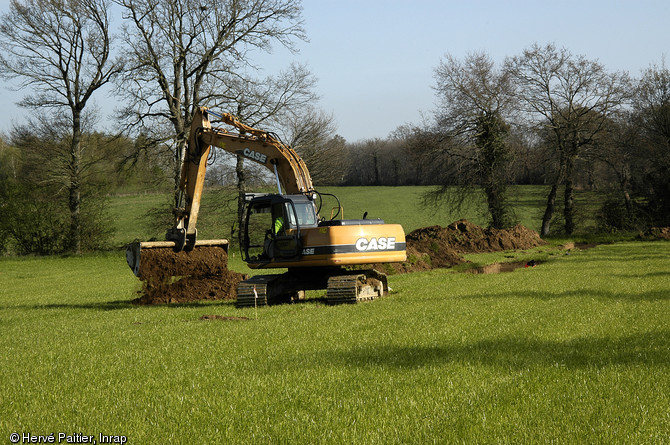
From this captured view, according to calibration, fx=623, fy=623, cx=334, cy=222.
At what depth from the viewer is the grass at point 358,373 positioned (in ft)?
17.3

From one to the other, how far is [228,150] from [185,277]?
12.6 feet

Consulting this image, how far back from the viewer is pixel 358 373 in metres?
7.04

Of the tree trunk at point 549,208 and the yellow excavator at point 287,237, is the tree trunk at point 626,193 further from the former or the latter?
the yellow excavator at point 287,237

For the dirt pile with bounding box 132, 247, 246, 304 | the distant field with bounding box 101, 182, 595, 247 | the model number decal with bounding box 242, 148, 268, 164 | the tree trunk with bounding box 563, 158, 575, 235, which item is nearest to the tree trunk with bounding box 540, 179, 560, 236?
the tree trunk with bounding box 563, 158, 575, 235

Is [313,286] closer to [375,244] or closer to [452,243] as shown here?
[375,244]

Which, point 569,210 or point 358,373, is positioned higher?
point 569,210

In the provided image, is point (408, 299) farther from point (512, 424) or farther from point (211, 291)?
point (512, 424)

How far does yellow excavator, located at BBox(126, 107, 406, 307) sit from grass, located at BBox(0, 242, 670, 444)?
1.21 metres

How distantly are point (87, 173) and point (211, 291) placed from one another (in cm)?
2805

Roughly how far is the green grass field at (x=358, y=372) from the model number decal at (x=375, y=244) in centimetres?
158

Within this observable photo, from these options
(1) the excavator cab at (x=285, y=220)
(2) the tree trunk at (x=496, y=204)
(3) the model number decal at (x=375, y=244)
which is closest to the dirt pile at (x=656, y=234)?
(2) the tree trunk at (x=496, y=204)

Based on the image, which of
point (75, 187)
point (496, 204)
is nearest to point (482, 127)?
point (496, 204)

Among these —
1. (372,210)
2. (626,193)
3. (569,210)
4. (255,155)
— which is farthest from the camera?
(372,210)

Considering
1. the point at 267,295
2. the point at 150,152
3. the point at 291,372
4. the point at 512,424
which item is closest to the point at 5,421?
the point at 291,372
